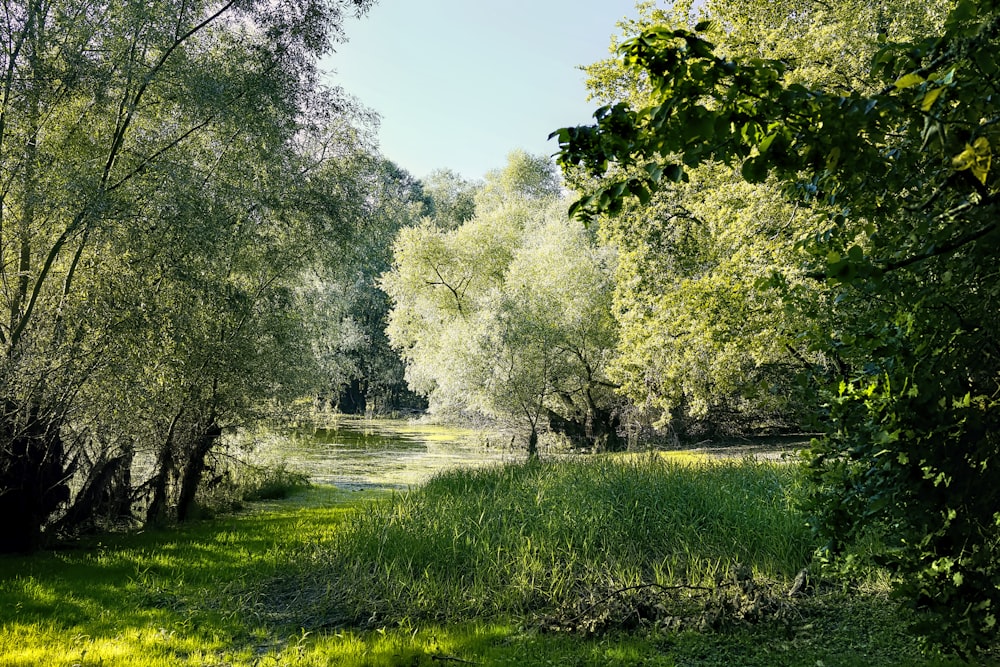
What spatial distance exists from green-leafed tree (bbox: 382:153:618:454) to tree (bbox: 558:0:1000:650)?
17754mm

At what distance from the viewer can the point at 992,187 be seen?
2.08 meters

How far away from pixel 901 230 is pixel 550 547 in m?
4.96

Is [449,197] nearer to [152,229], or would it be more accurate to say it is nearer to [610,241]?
[610,241]

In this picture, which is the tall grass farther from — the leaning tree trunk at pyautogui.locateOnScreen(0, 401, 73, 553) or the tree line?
the leaning tree trunk at pyautogui.locateOnScreen(0, 401, 73, 553)

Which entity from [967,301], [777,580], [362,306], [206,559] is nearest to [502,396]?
[206,559]

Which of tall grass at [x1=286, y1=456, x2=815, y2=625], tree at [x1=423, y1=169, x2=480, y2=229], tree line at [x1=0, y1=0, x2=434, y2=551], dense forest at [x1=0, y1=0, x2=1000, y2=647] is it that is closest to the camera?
dense forest at [x1=0, y1=0, x2=1000, y2=647]

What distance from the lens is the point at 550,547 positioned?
6.88 metres

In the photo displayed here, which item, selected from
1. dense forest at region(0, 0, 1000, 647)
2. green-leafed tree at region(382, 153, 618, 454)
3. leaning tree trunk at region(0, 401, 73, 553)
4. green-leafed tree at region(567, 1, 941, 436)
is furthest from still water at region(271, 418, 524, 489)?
green-leafed tree at region(567, 1, 941, 436)

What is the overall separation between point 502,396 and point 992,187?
740 inches

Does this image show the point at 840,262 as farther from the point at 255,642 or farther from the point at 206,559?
the point at 206,559

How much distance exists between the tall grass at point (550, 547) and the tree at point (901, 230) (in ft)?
11.2

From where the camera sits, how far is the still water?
16.4 metres

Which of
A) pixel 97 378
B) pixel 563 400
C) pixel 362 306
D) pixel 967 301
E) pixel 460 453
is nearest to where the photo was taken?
pixel 967 301

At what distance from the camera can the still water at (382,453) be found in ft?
53.8
